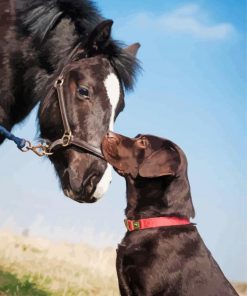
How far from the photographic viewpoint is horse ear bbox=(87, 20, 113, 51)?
6523 mm

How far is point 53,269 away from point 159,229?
183 inches

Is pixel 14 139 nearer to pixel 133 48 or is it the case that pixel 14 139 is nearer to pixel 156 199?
pixel 156 199

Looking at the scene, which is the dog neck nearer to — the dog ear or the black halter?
the dog ear

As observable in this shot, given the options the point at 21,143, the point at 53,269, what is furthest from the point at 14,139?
the point at 53,269

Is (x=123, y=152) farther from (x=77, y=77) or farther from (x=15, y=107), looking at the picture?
(x=15, y=107)

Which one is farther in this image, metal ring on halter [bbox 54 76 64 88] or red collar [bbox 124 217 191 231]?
metal ring on halter [bbox 54 76 64 88]

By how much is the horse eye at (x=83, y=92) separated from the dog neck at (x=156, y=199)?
141 centimetres

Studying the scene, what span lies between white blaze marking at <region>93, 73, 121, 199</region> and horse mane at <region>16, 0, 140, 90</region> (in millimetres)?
322

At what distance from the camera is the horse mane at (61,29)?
684 centimetres

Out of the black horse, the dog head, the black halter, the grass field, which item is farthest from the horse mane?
the grass field

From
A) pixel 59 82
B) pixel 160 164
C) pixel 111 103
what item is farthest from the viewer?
pixel 59 82

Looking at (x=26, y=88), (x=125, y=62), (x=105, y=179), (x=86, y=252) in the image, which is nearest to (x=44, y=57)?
(x=26, y=88)

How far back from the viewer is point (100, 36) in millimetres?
6688

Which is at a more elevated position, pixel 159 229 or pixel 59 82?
pixel 59 82
